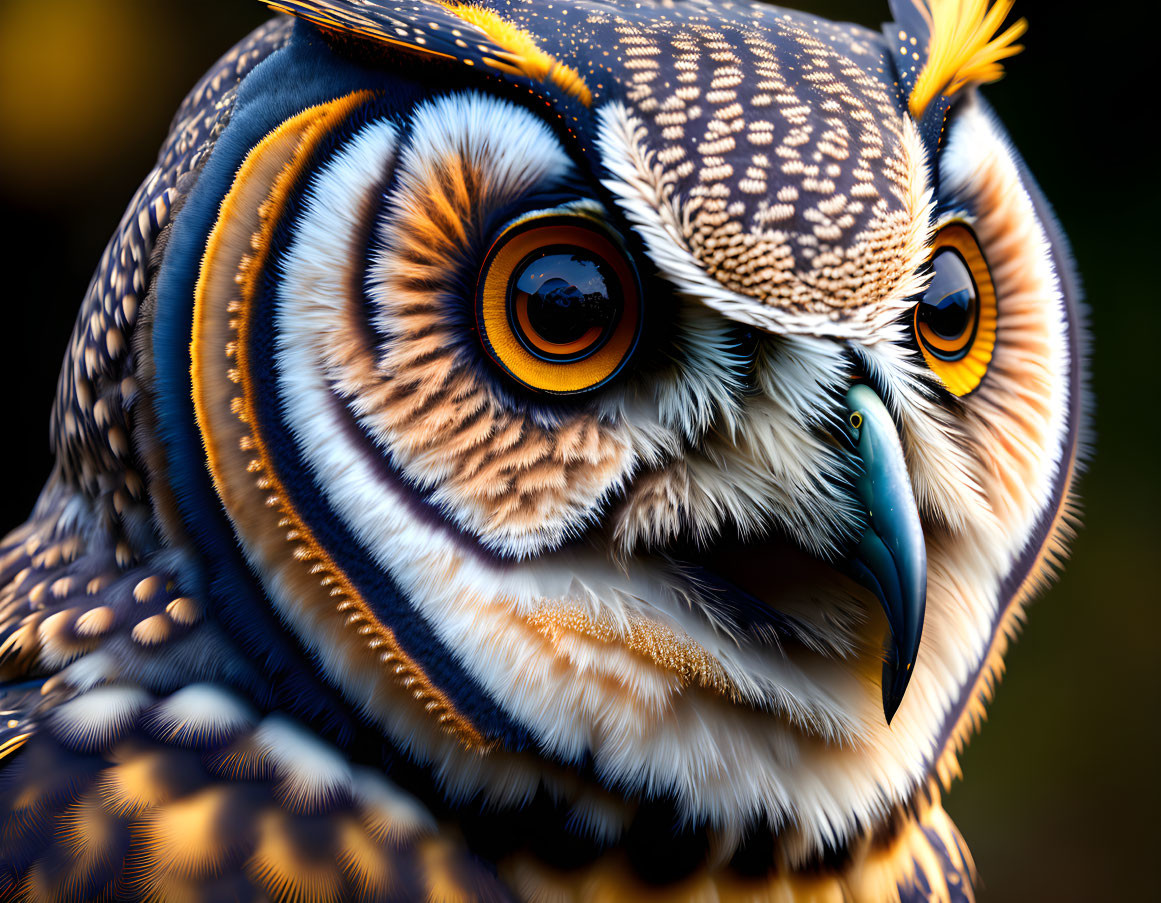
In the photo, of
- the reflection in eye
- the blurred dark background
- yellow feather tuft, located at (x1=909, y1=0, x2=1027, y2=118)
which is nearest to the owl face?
the reflection in eye

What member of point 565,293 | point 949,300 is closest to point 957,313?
point 949,300

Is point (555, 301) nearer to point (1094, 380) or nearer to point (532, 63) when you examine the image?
point (532, 63)

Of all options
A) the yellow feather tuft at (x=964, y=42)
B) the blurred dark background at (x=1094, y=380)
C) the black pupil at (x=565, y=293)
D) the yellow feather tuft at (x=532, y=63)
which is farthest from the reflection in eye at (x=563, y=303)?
the blurred dark background at (x=1094, y=380)

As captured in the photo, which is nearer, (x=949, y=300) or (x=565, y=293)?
(x=565, y=293)

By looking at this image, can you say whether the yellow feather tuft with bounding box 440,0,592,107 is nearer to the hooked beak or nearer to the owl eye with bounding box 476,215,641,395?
the owl eye with bounding box 476,215,641,395

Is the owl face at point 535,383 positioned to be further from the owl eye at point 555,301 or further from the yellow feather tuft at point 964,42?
the yellow feather tuft at point 964,42

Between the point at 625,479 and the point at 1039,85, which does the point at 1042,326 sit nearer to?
the point at 625,479
